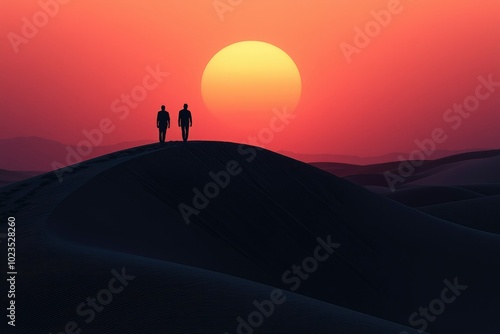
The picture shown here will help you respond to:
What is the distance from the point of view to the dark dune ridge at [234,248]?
915cm

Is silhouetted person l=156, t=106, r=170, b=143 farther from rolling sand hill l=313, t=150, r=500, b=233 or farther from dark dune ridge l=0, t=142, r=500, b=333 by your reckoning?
rolling sand hill l=313, t=150, r=500, b=233

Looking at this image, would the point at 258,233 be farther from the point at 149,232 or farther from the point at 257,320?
the point at 257,320

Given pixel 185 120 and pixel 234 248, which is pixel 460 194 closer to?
pixel 185 120

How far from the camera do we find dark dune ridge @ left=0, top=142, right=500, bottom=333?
9148 mm

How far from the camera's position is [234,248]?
19438 millimetres

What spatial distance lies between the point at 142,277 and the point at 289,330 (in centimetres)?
229

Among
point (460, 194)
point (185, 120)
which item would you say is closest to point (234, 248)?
point (185, 120)

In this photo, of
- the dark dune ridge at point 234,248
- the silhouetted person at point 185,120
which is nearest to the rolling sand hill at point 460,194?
the dark dune ridge at point 234,248

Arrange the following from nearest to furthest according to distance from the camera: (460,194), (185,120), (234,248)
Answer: (234,248) < (185,120) < (460,194)

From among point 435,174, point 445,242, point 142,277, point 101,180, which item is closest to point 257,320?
point 142,277

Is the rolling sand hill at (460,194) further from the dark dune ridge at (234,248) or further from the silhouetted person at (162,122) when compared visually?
the silhouetted person at (162,122)

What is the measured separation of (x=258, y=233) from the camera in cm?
2102

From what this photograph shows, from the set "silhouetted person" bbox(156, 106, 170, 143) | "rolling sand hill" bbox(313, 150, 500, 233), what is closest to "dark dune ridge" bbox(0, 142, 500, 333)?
"silhouetted person" bbox(156, 106, 170, 143)

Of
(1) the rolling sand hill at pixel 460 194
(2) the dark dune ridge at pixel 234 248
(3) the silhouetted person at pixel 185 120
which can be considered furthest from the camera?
(1) the rolling sand hill at pixel 460 194
